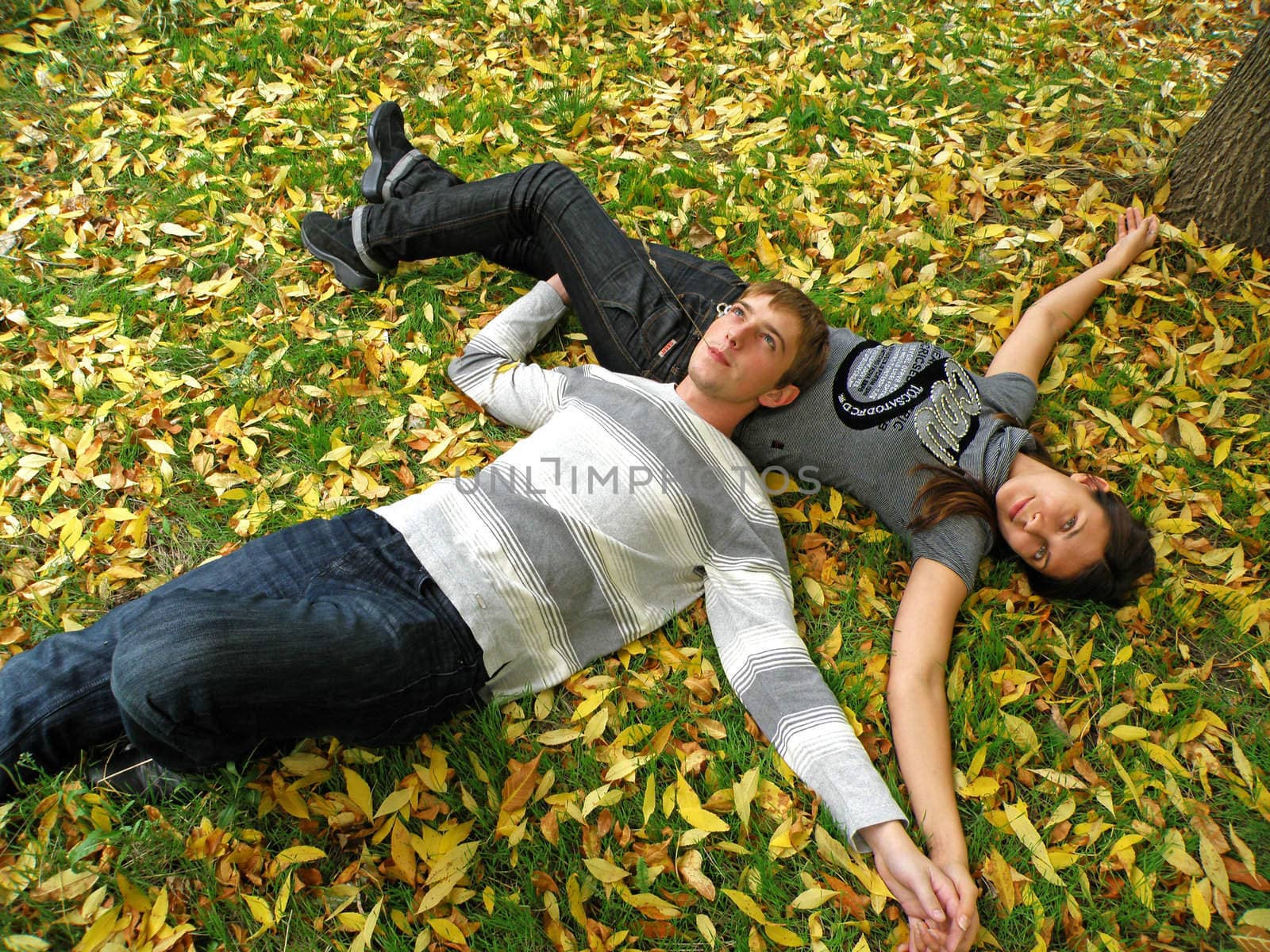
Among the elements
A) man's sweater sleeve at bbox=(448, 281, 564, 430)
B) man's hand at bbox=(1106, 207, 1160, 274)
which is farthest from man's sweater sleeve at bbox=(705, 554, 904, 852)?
man's hand at bbox=(1106, 207, 1160, 274)

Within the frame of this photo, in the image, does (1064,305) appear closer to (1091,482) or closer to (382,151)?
(1091,482)

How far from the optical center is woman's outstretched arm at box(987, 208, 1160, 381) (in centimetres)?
335

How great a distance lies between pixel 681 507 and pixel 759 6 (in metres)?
3.87

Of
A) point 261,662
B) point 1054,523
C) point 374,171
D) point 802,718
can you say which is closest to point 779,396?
point 1054,523

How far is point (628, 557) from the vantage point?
2678mm

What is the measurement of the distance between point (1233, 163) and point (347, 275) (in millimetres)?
3818

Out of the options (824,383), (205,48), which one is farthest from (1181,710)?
(205,48)

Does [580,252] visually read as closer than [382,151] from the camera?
Yes

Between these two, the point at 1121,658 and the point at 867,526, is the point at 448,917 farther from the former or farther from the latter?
the point at 1121,658

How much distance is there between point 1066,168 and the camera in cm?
418

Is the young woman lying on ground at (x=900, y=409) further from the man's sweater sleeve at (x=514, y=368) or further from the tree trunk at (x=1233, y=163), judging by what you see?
the tree trunk at (x=1233, y=163)

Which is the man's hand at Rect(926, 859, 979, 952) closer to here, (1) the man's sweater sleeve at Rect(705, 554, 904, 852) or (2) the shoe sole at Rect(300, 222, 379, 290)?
(1) the man's sweater sleeve at Rect(705, 554, 904, 852)

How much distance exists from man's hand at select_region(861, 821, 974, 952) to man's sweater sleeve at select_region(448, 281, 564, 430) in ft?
5.79

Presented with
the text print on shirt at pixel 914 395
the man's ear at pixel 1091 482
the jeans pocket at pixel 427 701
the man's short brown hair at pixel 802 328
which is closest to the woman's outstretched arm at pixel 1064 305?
the text print on shirt at pixel 914 395
